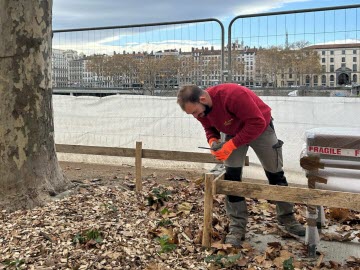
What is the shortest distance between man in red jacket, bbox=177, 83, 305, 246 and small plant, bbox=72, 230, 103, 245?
116 centimetres

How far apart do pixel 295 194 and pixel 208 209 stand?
0.76 metres

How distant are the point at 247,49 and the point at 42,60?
328 cm

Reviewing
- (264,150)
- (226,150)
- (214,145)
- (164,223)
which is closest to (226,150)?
(226,150)

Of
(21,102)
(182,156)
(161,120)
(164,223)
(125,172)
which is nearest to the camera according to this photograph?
(164,223)

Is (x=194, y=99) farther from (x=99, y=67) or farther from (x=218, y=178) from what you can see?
(x=99, y=67)

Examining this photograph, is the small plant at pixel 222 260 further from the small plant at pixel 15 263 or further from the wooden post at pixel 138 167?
the wooden post at pixel 138 167

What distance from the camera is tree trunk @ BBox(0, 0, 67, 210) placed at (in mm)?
4492

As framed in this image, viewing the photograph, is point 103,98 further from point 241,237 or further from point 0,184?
point 241,237

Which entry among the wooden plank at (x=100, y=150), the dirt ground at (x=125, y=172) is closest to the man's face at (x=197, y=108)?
the wooden plank at (x=100, y=150)

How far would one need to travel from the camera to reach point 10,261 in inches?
142

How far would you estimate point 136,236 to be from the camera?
403cm

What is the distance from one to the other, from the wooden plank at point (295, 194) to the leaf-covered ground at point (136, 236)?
52 cm

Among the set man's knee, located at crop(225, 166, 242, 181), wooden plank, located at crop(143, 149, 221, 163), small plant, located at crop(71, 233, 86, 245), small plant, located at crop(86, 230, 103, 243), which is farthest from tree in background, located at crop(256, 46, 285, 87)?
small plant, located at crop(71, 233, 86, 245)

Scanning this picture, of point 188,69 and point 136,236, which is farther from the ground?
point 188,69
